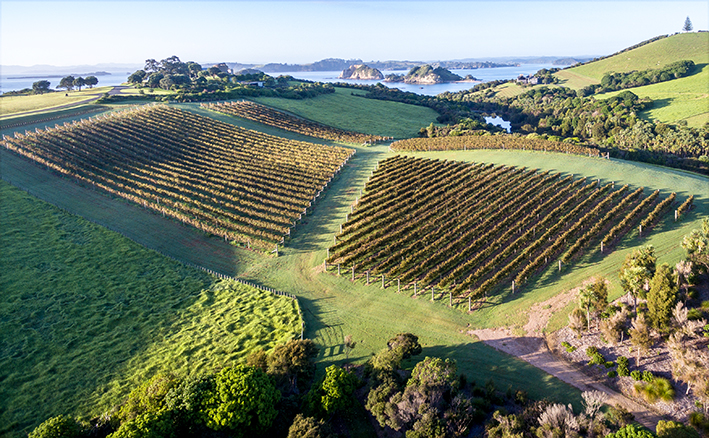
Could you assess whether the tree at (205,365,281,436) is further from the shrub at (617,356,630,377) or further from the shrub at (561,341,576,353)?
the shrub at (617,356,630,377)

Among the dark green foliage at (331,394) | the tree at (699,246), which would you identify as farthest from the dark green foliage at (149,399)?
the tree at (699,246)

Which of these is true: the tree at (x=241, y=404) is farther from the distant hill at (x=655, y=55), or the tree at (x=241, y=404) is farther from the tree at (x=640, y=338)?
the distant hill at (x=655, y=55)

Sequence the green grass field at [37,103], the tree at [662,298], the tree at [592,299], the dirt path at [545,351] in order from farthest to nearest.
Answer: the green grass field at [37,103], the tree at [592,299], the tree at [662,298], the dirt path at [545,351]

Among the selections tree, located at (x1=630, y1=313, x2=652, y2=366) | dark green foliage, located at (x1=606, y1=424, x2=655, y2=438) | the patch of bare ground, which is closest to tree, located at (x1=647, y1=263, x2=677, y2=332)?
the patch of bare ground

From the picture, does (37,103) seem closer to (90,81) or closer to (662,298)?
(90,81)

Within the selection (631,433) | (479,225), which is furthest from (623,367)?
(479,225)

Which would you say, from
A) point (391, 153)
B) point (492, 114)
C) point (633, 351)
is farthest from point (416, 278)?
point (492, 114)
